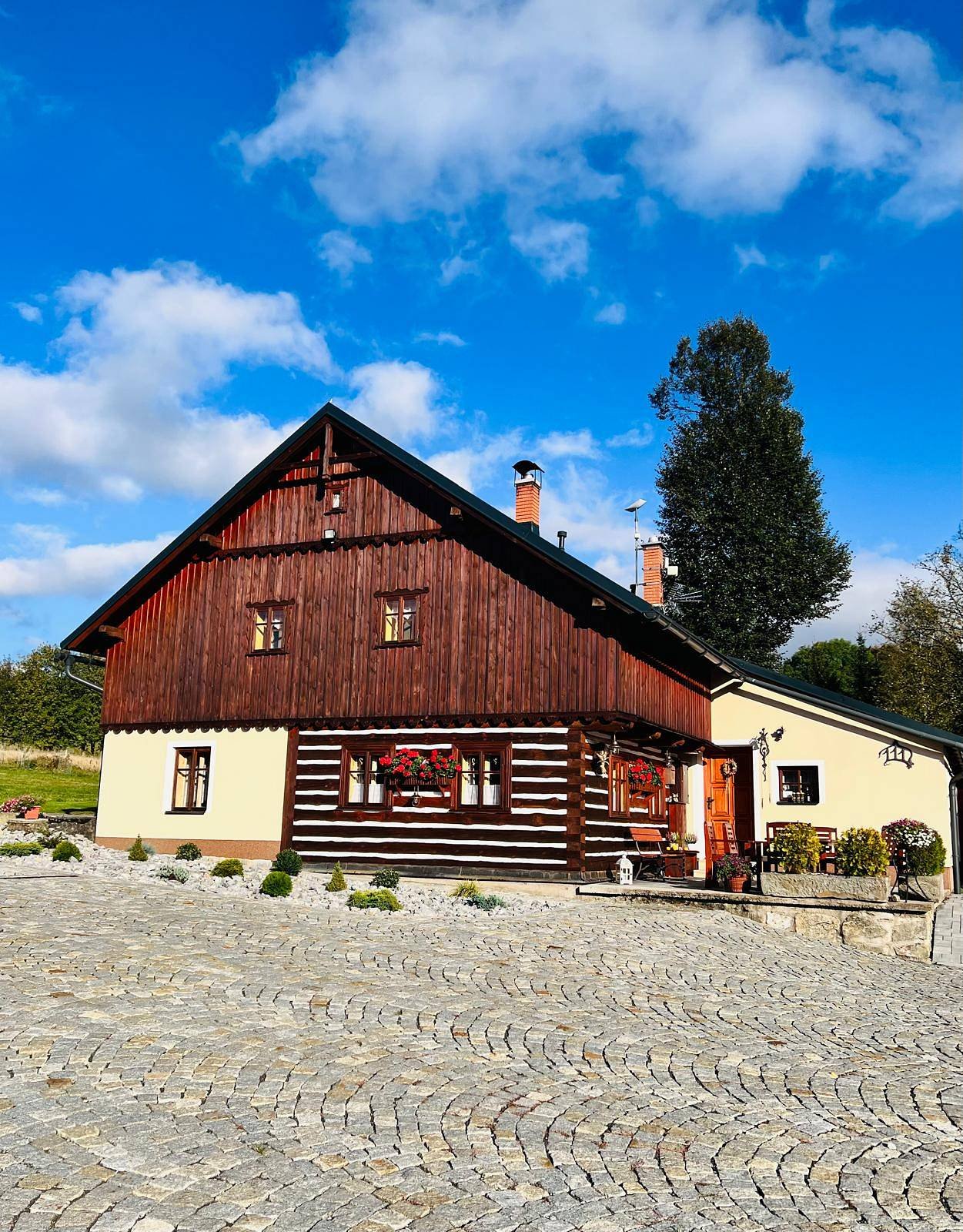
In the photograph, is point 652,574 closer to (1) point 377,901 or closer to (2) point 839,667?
(1) point 377,901

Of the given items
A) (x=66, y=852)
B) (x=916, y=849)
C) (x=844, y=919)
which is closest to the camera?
(x=844, y=919)

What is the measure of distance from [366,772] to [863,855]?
9210mm

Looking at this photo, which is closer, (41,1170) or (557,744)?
(41,1170)

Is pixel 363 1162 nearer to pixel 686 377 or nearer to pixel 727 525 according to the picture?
pixel 727 525

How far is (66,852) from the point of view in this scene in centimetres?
1911

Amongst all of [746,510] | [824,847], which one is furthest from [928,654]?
[824,847]

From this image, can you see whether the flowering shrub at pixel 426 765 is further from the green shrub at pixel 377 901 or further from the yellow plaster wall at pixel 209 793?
the green shrub at pixel 377 901

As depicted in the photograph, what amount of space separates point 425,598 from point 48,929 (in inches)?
405

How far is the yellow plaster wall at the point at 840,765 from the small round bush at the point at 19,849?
14.5 m

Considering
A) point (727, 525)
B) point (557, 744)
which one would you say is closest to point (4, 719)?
point (727, 525)

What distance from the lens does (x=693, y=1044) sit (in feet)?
28.9

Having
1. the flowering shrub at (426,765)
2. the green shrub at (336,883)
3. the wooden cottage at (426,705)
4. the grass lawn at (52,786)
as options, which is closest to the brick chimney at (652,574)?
the wooden cottage at (426,705)

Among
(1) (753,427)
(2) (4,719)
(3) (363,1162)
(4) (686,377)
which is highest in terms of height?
(4) (686,377)

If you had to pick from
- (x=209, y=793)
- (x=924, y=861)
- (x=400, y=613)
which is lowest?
(x=924, y=861)
